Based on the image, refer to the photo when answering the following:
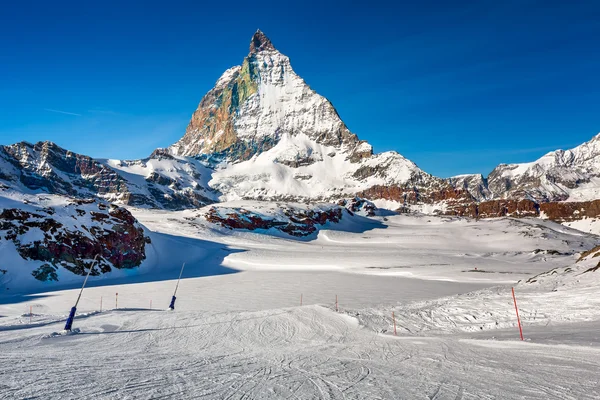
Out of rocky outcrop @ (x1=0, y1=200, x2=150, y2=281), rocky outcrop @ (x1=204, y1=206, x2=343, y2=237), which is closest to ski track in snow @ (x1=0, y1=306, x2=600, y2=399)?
rocky outcrop @ (x1=0, y1=200, x2=150, y2=281)

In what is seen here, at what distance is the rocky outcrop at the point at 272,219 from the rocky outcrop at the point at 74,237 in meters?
51.6

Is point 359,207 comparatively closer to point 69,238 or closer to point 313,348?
point 69,238

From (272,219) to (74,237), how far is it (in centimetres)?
7723

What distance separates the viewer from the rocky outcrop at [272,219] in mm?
103875

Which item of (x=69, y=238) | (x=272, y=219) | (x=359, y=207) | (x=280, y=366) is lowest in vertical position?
(x=280, y=366)

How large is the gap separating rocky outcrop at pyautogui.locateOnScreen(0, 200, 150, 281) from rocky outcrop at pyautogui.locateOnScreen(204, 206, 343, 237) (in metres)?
51.6

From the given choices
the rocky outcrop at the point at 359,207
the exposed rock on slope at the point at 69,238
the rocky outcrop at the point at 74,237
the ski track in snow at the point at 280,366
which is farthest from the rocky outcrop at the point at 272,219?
the ski track in snow at the point at 280,366

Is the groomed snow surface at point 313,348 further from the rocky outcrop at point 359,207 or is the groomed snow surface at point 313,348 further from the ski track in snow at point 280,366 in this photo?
the rocky outcrop at point 359,207

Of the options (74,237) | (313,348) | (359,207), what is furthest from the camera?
(359,207)

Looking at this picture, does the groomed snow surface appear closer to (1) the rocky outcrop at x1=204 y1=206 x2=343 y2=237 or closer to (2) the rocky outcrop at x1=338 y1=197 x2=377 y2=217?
(1) the rocky outcrop at x1=204 y1=206 x2=343 y2=237

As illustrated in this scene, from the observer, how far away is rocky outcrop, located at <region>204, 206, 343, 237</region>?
104 m

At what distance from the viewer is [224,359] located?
8.94 metres

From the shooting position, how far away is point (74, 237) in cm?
4047

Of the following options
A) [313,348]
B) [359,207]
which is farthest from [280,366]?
[359,207]
